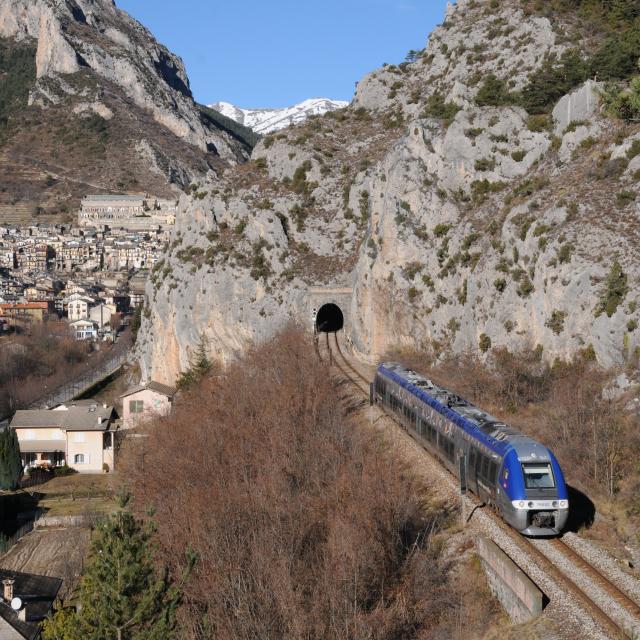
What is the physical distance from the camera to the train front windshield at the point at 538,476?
21.2 metres

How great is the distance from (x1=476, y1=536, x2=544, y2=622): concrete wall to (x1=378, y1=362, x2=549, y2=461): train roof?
238 cm

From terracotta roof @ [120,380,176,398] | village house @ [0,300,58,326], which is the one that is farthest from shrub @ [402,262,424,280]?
village house @ [0,300,58,326]

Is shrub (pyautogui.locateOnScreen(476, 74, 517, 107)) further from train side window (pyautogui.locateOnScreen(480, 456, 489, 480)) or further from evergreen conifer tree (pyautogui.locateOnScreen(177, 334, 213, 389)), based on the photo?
train side window (pyautogui.locateOnScreen(480, 456, 489, 480))

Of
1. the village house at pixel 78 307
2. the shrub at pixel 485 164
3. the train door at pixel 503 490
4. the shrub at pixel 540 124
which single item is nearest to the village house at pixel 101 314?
the village house at pixel 78 307

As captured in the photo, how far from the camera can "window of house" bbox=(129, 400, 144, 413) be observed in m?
66.0

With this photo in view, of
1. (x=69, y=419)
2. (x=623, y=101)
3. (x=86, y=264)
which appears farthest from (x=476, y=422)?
(x=86, y=264)

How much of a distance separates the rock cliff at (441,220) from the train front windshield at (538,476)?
37.9 feet

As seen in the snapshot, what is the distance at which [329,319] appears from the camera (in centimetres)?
6694

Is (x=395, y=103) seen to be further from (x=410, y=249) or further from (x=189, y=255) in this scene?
(x=410, y=249)

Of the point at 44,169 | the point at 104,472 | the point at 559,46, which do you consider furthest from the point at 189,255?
the point at 44,169

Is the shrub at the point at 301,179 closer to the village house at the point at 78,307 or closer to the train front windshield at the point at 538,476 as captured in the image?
the train front windshield at the point at 538,476

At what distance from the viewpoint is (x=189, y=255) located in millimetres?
67000

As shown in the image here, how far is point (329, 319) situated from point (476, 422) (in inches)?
1652

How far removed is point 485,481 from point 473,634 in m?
4.98
